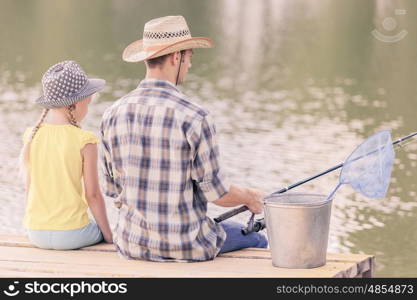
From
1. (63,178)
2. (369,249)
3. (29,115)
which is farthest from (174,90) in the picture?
(29,115)

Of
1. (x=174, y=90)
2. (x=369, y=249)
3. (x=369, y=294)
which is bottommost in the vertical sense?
(x=369, y=249)

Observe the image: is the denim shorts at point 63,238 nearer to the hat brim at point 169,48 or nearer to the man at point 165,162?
the man at point 165,162

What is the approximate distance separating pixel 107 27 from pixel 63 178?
65.2 feet

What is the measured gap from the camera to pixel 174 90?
418 centimetres

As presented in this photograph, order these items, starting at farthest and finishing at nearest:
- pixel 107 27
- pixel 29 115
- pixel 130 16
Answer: pixel 130 16 < pixel 107 27 < pixel 29 115

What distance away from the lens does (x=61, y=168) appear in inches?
178

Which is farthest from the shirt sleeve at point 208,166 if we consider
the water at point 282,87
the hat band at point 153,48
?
the water at point 282,87

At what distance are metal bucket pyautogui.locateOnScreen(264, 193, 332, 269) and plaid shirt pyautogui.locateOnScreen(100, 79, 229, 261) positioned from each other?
226mm

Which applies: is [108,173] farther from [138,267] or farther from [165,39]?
[165,39]

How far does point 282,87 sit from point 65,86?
431 inches

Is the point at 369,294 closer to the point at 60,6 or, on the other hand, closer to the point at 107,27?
the point at 107,27

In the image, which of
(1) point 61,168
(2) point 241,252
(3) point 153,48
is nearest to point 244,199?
(2) point 241,252

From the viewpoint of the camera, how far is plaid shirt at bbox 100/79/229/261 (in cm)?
410

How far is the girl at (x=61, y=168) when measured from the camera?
4.52m
